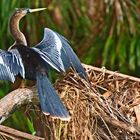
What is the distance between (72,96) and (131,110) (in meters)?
0.19

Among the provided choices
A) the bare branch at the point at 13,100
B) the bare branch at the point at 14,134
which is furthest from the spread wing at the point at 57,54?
the bare branch at the point at 14,134

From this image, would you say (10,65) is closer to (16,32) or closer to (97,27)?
(16,32)

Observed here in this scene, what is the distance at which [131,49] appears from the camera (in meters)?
3.58

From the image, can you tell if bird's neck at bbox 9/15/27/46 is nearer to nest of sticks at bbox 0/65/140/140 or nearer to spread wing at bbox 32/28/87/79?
spread wing at bbox 32/28/87/79

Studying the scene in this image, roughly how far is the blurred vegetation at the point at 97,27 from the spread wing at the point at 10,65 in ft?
4.51

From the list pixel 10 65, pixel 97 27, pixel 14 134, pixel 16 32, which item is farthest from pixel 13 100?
pixel 97 27

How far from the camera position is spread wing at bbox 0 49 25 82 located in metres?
2.00

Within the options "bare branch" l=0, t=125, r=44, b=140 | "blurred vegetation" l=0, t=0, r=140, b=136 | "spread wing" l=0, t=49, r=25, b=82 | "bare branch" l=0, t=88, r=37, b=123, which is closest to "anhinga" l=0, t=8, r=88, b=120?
"spread wing" l=0, t=49, r=25, b=82

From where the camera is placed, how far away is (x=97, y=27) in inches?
151

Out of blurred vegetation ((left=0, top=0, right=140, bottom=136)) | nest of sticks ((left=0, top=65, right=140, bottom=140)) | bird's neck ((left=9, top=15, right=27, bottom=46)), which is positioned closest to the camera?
nest of sticks ((left=0, top=65, right=140, bottom=140))

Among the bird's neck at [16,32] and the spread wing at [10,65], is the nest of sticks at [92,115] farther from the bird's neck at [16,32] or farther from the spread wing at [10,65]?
the bird's neck at [16,32]

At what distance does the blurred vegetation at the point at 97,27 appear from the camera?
3.60 meters

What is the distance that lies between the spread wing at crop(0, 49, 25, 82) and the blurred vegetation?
4.51 ft

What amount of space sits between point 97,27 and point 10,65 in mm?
1838
